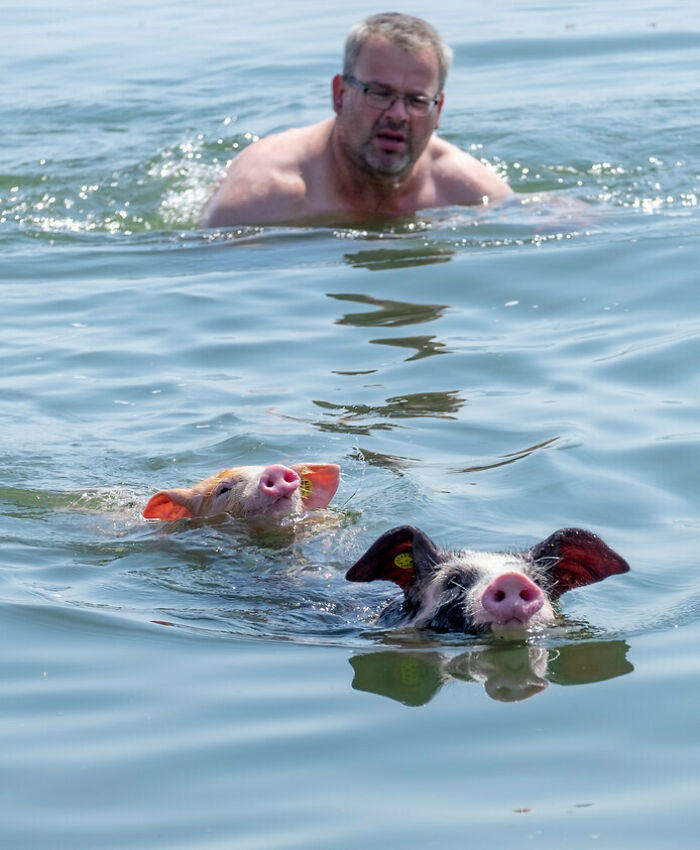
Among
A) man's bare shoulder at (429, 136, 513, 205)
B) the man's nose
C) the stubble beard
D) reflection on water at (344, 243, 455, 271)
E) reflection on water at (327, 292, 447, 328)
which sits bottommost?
reflection on water at (327, 292, 447, 328)

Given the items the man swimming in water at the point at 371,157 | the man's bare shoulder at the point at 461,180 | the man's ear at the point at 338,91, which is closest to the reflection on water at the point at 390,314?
the man swimming in water at the point at 371,157

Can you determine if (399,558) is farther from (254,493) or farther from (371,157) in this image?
(371,157)

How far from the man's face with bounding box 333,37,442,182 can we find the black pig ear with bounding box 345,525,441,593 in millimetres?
5721

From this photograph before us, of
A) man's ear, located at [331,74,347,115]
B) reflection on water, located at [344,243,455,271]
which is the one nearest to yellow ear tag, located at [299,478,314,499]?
reflection on water, located at [344,243,455,271]

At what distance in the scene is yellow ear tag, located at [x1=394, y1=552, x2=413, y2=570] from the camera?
5.57 m

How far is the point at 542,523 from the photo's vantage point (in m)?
6.63

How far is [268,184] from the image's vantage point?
441 inches

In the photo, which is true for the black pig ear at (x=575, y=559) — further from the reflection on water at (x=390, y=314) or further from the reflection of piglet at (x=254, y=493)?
the reflection on water at (x=390, y=314)

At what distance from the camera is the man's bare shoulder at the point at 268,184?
11125 mm

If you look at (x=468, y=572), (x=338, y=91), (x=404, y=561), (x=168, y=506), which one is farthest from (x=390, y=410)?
(x=338, y=91)

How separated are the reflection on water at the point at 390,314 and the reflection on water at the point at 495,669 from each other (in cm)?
444

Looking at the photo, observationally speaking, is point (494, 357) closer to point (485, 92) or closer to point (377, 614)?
point (377, 614)

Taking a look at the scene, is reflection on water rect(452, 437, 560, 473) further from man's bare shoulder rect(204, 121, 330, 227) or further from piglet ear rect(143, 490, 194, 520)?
man's bare shoulder rect(204, 121, 330, 227)

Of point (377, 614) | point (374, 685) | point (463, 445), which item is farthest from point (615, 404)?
point (374, 685)
